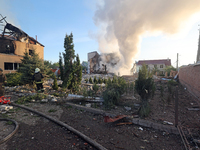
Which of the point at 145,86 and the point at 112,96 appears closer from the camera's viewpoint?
the point at 145,86

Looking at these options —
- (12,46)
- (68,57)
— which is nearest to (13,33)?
(12,46)

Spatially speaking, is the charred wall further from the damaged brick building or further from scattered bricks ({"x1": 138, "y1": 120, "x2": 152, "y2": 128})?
scattered bricks ({"x1": 138, "y1": 120, "x2": 152, "y2": 128})

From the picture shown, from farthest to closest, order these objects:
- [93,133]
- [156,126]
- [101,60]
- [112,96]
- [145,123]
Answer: [101,60] < [112,96] < [145,123] < [156,126] < [93,133]

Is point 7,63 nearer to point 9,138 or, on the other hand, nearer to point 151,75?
point 9,138

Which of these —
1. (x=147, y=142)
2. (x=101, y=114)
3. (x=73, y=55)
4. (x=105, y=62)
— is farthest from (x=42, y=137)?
(x=105, y=62)

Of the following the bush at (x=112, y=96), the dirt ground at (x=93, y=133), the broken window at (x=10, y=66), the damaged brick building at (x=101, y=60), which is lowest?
the dirt ground at (x=93, y=133)

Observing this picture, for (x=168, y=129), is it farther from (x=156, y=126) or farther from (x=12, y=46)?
(x=12, y=46)

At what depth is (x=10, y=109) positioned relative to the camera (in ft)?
17.3

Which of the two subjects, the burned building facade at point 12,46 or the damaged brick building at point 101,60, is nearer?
the burned building facade at point 12,46

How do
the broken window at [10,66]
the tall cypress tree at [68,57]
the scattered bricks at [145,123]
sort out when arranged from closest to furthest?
the scattered bricks at [145,123] < the tall cypress tree at [68,57] < the broken window at [10,66]

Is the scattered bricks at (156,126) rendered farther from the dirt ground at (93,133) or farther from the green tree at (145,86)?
the green tree at (145,86)

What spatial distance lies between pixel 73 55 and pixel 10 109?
17.9 ft

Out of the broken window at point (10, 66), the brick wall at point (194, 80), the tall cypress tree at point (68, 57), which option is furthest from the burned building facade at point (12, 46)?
the brick wall at point (194, 80)

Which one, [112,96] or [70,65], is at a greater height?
[70,65]
